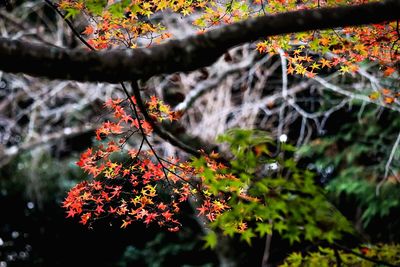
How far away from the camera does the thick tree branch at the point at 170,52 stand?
1.53 meters

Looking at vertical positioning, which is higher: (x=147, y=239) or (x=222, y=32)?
(x=222, y=32)

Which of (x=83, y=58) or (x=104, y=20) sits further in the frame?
(x=104, y=20)

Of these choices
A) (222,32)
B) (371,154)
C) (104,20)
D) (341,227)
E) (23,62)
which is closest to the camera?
(23,62)

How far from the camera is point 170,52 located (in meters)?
1.61

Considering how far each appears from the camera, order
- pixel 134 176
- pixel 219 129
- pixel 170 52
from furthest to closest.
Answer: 1. pixel 219 129
2. pixel 134 176
3. pixel 170 52

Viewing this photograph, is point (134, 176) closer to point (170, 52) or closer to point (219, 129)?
point (170, 52)

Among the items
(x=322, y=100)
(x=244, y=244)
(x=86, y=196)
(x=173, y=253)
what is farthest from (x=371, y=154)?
(x=86, y=196)

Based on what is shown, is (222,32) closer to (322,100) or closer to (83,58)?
(83,58)

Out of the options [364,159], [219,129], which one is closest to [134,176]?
[219,129]

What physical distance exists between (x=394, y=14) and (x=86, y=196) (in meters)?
2.76

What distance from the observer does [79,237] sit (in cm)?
873

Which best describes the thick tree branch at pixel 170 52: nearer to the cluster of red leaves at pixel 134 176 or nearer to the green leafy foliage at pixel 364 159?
the cluster of red leaves at pixel 134 176

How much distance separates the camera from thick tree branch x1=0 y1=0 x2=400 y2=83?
1.53 m

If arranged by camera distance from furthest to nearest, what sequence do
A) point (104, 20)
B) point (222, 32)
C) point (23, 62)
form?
point (104, 20) < point (222, 32) < point (23, 62)
